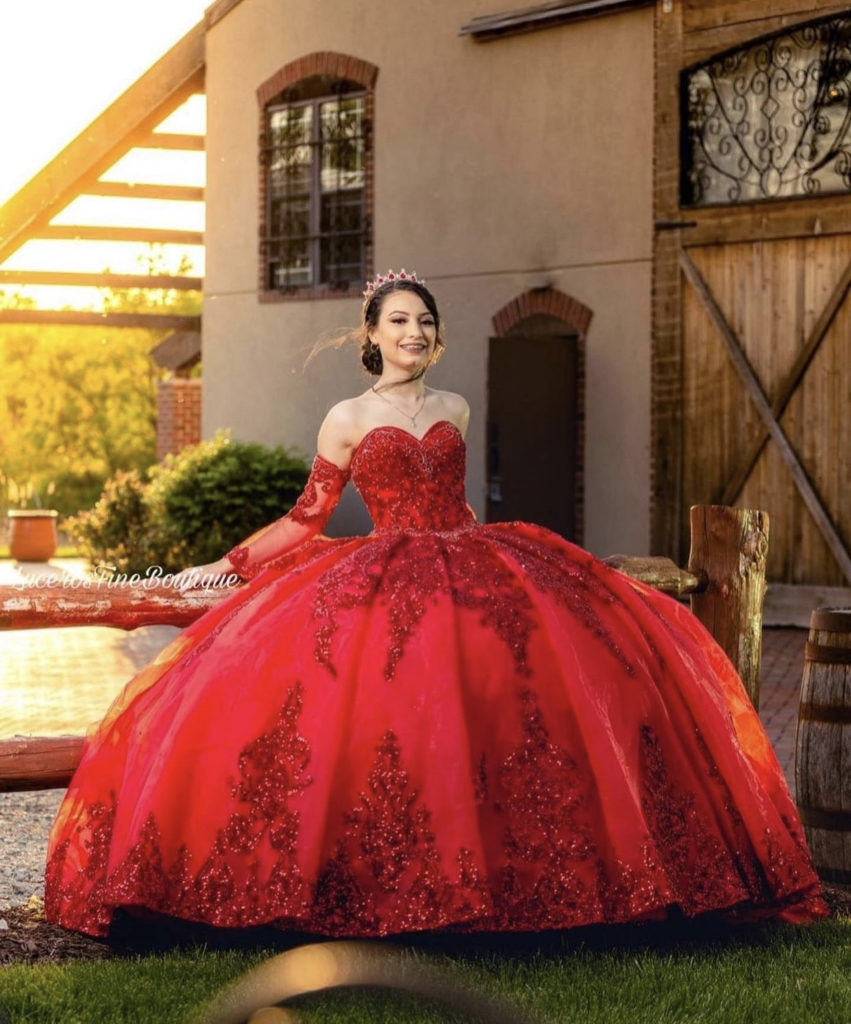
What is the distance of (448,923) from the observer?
3977mm

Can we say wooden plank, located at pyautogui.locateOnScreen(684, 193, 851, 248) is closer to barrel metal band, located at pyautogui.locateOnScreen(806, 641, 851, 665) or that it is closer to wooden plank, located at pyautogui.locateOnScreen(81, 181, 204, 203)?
wooden plank, located at pyautogui.locateOnScreen(81, 181, 204, 203)

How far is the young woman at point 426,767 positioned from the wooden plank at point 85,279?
Result: 13049mm

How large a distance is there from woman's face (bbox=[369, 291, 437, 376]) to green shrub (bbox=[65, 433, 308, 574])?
31.0 ft

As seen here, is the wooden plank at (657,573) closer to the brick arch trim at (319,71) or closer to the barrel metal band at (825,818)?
the barrel metal band at (825,818)

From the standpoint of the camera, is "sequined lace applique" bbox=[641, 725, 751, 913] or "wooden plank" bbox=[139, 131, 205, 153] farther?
"wooden plank" bbox=[139, 131, 205, 153]

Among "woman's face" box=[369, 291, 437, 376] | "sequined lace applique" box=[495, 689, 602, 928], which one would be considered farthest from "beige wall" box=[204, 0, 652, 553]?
"sequined lace applique" box=[495, 689, 602, 928]

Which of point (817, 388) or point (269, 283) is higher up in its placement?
point (269, 283)

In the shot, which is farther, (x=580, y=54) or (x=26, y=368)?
(x=26, y=368)

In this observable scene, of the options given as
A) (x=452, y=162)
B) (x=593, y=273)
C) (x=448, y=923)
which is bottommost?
(x=448, y=923)

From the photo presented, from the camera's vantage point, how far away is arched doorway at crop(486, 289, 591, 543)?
13234 millimetres

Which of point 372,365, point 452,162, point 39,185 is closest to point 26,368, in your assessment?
point 39,185

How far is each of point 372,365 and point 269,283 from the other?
37.6ft

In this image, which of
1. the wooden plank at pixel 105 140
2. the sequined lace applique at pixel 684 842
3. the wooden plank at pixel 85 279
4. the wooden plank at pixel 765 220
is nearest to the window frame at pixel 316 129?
the wooden plank at pixel 105 140

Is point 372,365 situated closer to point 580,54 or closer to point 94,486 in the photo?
point 580,54
